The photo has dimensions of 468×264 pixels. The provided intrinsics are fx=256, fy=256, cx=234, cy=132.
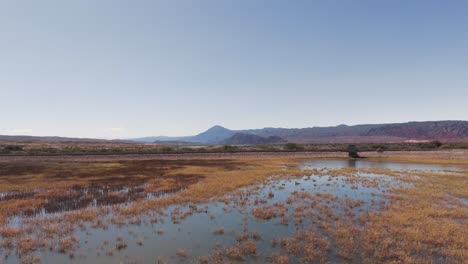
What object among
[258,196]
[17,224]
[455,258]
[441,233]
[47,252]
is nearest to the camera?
[455,258]

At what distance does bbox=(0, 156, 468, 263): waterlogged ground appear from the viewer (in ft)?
42.8

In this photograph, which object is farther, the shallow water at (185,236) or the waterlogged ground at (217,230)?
the shallow water at (185,236)

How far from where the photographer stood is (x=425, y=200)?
23375 millimetres

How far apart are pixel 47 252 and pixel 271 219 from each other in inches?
543

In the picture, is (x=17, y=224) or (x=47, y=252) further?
(x=17, y=224)

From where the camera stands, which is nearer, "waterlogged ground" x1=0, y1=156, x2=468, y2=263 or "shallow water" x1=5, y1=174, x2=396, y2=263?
"waterlogged ground" x1=0, y1=156, x2=468, y2=263

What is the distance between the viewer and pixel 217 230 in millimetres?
16656

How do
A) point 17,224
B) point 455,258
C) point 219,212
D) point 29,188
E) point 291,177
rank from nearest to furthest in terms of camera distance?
1. point 455,258
2. point 17,224
3. point 219,212
4. point 29,188
5. point 291,177

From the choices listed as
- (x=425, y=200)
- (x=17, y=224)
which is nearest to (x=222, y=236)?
(x=17, y=224)

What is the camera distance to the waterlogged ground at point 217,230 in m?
13.0

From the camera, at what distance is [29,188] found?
30.9 m

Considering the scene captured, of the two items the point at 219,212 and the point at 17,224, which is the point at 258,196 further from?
the point at 17,224

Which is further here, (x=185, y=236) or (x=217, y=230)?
(x=217, y=230)

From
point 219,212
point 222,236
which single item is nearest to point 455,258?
point 222,236
